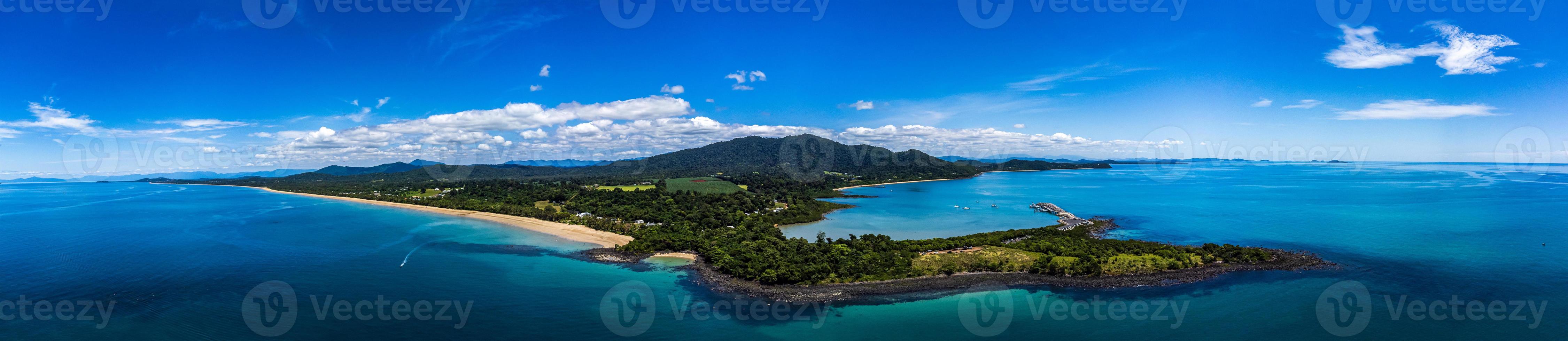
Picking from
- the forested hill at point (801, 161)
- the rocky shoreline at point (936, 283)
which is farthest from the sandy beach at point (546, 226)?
the forested hill at point (801, 161)

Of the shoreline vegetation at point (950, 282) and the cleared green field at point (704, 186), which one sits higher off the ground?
the cleared green field at point (704, 186)

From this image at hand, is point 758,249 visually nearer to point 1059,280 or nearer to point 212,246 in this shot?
point 1059,280

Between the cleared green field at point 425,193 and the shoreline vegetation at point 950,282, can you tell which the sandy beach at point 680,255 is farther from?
the cleared green field at point 425,193

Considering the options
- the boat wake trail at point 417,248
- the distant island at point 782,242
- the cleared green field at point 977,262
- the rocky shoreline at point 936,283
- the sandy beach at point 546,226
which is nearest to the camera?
the rocky shoreline at point 936,283

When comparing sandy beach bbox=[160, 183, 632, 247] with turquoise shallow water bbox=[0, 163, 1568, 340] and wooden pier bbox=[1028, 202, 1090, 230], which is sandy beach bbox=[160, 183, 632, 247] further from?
wooden pier bbox=[1028, 202, 1090, 230]

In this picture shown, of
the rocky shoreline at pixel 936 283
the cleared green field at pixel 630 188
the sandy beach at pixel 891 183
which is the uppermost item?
the cleared green field at pixel 630 188

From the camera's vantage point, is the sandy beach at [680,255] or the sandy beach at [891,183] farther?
the sandy beach at [891,183]

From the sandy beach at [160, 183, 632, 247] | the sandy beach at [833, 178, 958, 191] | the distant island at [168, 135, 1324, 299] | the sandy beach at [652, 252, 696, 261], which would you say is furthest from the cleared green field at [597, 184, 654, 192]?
the sandy beach at [652, 252, 696, 261]
